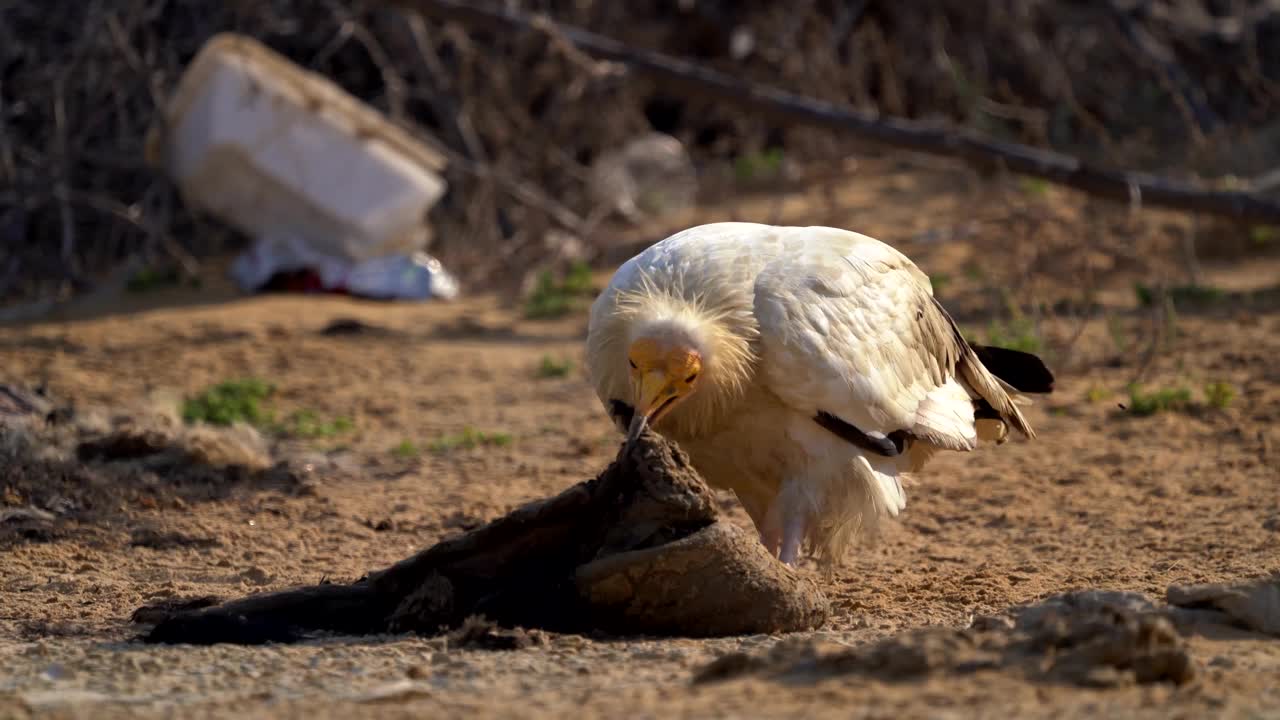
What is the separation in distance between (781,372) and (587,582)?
844mm

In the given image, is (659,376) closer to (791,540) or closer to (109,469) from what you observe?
(791,540)

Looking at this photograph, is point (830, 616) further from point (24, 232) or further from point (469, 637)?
point (24, 232)

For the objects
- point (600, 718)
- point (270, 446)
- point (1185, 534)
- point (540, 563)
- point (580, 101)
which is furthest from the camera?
point (580, 101)

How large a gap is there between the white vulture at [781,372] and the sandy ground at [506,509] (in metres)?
0.34

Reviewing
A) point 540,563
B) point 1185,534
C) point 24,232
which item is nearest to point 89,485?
point 540,563

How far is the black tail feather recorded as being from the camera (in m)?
5.38

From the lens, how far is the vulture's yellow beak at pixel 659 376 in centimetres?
418

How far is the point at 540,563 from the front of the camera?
13.3ft

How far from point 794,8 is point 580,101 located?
205 cm

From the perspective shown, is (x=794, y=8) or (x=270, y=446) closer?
(x=270, y=446)

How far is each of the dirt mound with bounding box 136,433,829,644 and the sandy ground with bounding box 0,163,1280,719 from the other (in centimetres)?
10

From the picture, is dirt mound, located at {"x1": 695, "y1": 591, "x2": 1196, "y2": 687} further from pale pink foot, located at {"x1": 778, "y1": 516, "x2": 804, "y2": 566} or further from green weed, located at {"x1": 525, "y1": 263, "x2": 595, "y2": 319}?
green weed, located at {"x1": 525, "y1": 263, "x2": 595, "y2": 319}

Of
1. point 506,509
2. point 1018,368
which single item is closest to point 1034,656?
point 1018,368

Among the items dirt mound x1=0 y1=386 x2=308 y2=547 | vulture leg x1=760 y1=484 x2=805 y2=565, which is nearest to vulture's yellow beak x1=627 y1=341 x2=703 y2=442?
vulture leg x1=760 y1=484 x2=805 y2=565
